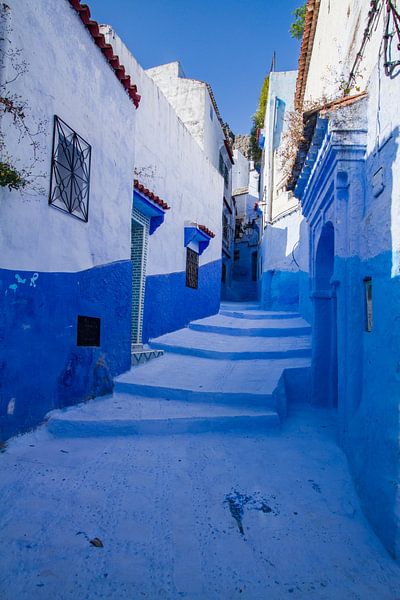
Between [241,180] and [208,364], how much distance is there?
27.2 metres

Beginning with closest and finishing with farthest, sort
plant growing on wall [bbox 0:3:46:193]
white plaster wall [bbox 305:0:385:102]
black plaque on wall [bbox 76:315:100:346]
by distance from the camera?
plant growing on wall [bbox 0:3:46:193] → white plaster wall [bbox 305:0:385:102] → black plaque on wall [bbox 76:315:100:346]

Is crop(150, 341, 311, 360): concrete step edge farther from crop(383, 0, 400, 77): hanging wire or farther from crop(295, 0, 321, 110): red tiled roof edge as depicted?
crop(383, 0, 400, 77): hanging wire

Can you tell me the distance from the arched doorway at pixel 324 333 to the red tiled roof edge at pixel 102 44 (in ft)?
12.5

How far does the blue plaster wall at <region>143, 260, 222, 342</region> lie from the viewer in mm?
7754

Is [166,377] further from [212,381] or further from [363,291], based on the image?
[363,291]

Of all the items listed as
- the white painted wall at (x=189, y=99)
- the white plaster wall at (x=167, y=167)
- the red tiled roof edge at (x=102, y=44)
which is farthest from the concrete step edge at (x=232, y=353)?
the white painted wall at (x=189, y=99)

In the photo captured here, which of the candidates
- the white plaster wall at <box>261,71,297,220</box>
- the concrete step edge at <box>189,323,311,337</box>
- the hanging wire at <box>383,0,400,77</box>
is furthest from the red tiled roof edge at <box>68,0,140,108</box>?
the white plaster wall at <box>261,71,297,220</box>

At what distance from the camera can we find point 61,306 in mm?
4398

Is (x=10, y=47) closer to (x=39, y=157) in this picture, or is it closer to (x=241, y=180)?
(x=39, y=157)

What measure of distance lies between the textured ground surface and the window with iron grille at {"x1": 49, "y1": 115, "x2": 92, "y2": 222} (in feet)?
8.60

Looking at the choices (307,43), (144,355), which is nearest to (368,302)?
(144,355)

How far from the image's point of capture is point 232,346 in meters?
8.10

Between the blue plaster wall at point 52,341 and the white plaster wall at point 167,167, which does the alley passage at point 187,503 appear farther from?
the white plaster wall at point 167,167

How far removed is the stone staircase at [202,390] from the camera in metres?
4.42
